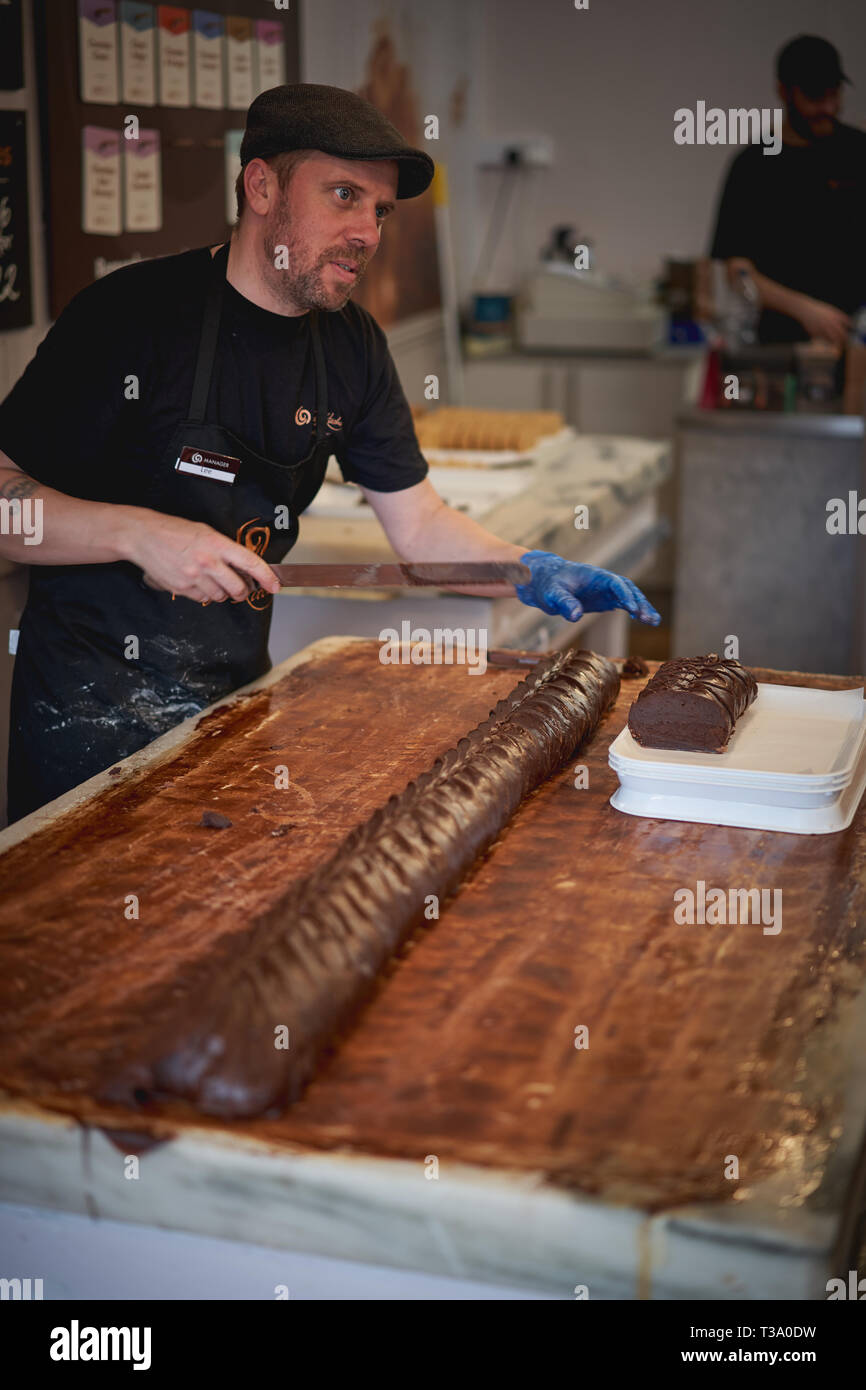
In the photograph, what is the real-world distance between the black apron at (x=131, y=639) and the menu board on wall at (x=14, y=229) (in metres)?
0.62

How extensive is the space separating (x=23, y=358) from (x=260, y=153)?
2.80ft

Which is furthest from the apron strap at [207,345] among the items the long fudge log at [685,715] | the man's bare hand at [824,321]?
the man's bare hand at [824,321]

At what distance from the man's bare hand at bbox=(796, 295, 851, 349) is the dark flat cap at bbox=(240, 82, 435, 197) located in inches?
120

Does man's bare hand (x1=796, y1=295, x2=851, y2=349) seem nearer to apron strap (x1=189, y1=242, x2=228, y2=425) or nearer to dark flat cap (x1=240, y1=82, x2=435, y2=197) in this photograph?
dark flat cap (x1=240, y1=82, x2=435, y2=197)

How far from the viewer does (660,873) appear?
179 cm

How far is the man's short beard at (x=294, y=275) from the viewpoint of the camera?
91.7 inches

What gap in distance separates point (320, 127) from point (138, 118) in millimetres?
1307

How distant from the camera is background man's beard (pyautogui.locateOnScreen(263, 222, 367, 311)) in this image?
2330 mm

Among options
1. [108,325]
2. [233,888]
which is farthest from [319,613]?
[233,888]

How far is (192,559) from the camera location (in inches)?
82.5

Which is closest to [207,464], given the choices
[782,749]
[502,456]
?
[782,749]

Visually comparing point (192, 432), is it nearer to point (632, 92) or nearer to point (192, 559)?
point (192, 559)

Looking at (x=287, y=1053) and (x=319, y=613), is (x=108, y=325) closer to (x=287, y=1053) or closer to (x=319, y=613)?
(x=319, y=613)

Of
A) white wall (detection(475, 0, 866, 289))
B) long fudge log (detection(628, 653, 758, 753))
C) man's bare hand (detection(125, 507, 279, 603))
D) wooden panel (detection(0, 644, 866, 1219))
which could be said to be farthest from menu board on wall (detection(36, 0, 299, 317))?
white wall (detection(475, 0, 866, 289))
